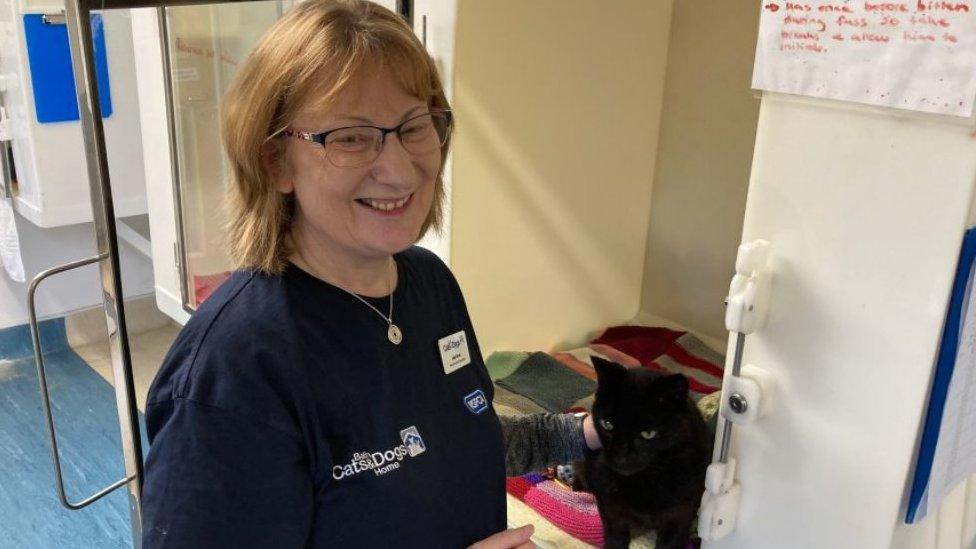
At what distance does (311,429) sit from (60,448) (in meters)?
2.30

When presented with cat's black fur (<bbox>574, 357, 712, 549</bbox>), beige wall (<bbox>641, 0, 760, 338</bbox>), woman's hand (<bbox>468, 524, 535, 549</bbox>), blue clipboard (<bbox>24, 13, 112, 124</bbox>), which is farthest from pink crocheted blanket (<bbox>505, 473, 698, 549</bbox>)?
blue clipboard (<bbox>24, 13, 112, 124</bbox>)

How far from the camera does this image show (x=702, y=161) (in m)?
2.17

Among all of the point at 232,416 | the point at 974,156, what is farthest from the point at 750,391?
the point at 232,416

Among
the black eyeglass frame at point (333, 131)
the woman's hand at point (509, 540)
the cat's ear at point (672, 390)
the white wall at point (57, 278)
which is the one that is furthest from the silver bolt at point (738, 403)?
the white wall at point (57, 278)

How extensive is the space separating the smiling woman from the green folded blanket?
89cm

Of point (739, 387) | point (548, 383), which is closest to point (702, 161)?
point (548, 383)

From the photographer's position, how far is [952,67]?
825mm

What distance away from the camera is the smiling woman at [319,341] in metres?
0.76

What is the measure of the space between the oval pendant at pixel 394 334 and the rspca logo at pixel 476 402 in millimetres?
120

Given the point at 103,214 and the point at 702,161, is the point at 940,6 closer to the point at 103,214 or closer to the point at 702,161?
the point at 103,214

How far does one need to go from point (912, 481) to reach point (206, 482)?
2.65 feet

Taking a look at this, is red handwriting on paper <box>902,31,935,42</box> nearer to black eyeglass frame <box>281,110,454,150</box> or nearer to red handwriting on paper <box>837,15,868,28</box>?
red handwriting on paper <box>837,15,868,28</box>

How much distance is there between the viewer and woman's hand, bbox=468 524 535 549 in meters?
0.94

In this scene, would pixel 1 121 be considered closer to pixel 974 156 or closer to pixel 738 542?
pixel 738 542
